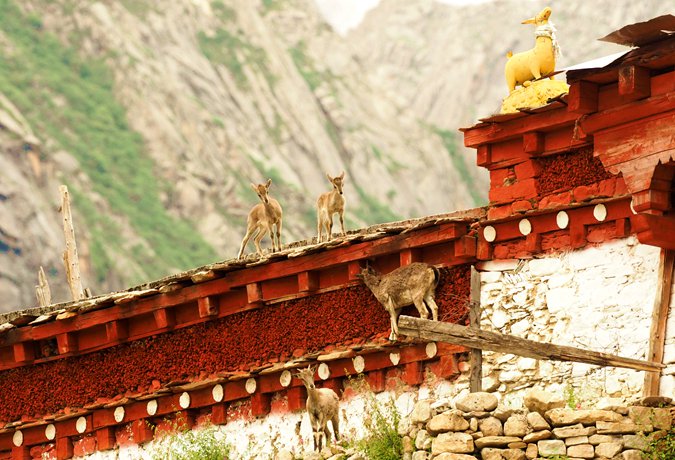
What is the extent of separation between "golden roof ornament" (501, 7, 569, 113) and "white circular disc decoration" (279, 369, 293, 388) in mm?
3244

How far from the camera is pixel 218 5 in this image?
90.5 meters

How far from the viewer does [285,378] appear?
17078 mm

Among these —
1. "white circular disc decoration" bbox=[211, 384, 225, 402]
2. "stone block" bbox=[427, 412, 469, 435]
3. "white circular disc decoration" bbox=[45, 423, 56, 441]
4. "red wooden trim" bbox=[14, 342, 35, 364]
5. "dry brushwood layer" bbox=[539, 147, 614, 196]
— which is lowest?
"stone block" bbox=[427, 412, 469, 435]

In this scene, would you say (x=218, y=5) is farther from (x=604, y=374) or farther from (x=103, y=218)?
(x=604, y=374)

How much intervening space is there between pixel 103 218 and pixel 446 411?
6039 cm

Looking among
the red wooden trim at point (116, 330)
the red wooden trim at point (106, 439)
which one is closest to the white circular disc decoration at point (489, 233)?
the red wooden trim at point (116, 330)

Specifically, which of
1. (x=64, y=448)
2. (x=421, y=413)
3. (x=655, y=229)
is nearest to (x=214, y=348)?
→ (x=64, y=448)

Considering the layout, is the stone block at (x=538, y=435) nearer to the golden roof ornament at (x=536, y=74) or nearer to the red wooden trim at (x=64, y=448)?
the golden roof ornament at (x=536, y=74)

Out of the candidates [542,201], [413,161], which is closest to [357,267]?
[542,201]

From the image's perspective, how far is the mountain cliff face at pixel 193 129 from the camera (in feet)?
234

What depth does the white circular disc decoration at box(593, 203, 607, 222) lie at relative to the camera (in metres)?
15.0

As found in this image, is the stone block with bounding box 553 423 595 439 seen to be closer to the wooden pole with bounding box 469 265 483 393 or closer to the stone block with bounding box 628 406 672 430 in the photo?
the stone block with bounding box 628 406 672 430

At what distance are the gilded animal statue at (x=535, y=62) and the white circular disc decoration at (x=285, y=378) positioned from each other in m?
3.42

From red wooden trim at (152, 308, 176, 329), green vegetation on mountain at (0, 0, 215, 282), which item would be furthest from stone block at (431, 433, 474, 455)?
green vegetation on mountain at (0, 0, 215, 282)
